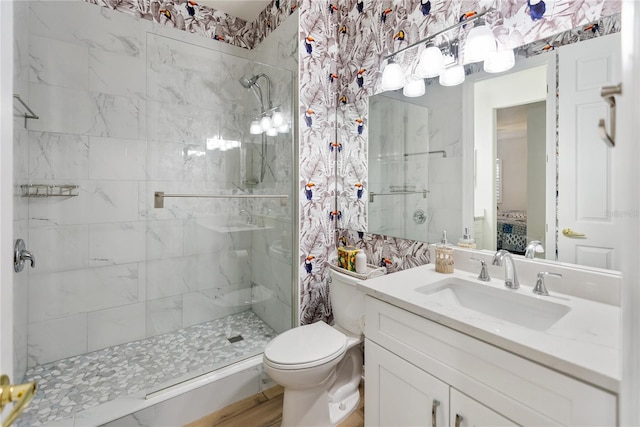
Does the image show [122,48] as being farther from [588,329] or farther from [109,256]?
[588,329]

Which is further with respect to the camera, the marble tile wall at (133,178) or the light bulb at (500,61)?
the marble tile wall at (133,178)

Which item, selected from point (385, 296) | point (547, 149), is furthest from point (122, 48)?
point (547, 149)

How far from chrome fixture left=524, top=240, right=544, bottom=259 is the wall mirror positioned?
0.06 ft

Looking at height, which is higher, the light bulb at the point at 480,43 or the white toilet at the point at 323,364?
the light bulb at the point at 480,43

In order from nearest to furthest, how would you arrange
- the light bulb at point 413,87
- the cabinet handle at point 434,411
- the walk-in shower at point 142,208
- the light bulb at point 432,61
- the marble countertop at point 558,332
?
the marble countertop at point 558,332
the cabinet handle at point 434,411
the light bulb at point 432,61
the light bulb at point 413,87
the walk-in shower at point 142,208

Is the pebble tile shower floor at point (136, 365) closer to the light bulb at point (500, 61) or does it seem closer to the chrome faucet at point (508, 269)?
the chrome faucet at point (508, 269)

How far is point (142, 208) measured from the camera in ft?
6.92

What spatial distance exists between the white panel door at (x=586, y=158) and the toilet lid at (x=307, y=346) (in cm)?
109

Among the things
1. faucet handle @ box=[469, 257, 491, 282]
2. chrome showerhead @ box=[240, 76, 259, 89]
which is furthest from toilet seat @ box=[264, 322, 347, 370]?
chrome showerhead @ box=[240, 76, 259, 89]

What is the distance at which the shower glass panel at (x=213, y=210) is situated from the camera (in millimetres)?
1781

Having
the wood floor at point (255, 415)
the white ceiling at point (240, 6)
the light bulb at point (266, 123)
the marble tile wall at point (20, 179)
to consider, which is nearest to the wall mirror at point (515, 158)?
the light bulb at point (266, 123)

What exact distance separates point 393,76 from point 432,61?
264 millimetres

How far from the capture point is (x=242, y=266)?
2.18m

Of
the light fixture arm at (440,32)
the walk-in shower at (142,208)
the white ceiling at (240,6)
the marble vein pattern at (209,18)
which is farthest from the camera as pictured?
the white ceiling at (240,6)
